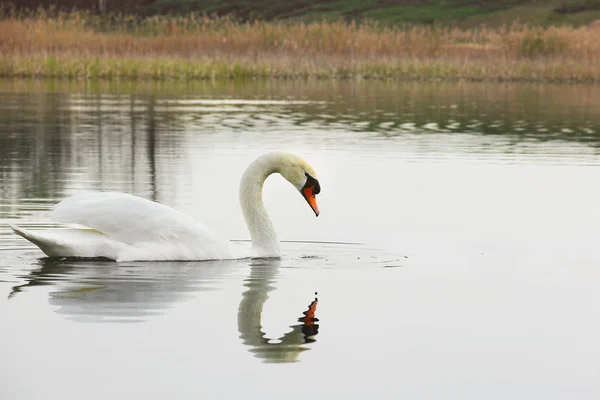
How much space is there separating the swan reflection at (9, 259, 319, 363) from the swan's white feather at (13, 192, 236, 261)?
0.24 ft

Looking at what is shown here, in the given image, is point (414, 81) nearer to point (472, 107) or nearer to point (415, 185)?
point (472, 107)

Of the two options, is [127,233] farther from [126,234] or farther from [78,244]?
[78,244]

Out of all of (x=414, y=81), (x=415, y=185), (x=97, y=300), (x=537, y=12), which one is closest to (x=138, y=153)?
(x=415, y=185)

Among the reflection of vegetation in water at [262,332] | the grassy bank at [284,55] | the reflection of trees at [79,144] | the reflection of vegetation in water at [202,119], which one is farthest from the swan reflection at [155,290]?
the grassy bank at [284,55]

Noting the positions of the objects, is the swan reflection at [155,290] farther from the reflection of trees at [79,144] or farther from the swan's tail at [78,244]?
the reflection of trees at [79,144]

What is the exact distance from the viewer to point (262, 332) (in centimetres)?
605

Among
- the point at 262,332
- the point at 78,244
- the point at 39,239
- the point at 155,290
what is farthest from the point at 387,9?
→ the point at 262,332

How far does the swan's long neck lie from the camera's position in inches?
331

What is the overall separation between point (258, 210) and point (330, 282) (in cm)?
118

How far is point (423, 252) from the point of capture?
8664 millimetres

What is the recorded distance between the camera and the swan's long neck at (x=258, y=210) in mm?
8398

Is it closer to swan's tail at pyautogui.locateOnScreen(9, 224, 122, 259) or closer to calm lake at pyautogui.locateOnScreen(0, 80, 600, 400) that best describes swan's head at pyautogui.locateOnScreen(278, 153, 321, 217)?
calm lake at pyautogui.locateOnScreen(0, 80, 600, 400)

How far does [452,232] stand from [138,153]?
20.8 ft

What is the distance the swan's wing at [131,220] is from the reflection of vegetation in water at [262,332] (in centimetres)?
62
